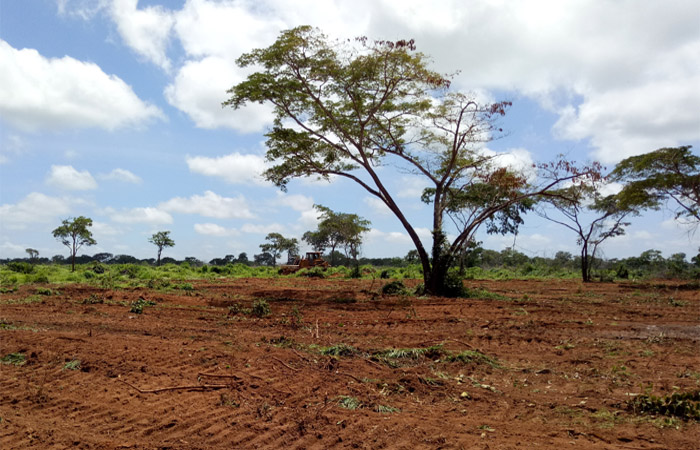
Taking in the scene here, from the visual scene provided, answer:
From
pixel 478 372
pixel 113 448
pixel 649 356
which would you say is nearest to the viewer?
pixel 113 448

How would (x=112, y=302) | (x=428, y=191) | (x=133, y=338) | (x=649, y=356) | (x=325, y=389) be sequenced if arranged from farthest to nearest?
(x=428, y=191)
(x=112, y=302)
(x=133, y=338)
(x=649, y=356)
(x=325, y=389)

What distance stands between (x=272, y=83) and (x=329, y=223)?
21.1 meters

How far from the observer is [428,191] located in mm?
28000

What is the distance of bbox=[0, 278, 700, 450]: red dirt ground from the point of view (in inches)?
157

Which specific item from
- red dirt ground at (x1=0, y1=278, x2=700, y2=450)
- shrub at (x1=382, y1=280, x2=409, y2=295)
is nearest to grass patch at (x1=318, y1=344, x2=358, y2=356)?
red dirt ground at (x1=0, y1=278, x2=700, y2=450)

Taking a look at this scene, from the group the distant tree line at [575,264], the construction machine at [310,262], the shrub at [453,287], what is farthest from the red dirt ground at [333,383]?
the construction machine at [310,262]

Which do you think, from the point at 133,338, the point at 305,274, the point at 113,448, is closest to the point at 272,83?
the point at 133,338

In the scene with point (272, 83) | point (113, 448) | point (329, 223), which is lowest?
point (113, 448)

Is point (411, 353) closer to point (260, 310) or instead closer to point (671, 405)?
point (671, 405)

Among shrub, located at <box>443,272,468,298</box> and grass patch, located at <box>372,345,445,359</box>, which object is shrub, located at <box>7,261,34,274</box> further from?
grass patch, located at <box>372,345,445,359</box>

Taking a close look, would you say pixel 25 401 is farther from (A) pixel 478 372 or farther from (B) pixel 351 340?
(A) pixel 478 372

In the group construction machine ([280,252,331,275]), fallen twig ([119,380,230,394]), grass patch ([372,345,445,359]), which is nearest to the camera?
fallen twig ([119,380,230,394])

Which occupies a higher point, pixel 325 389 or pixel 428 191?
pixel 428 191

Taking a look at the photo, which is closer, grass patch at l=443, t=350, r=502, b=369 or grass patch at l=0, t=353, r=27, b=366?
grass patch at l=0, t=353, r=27, b=366
